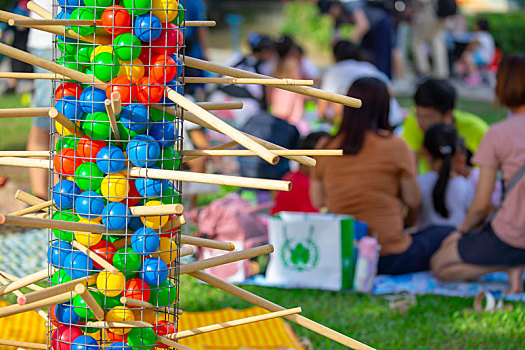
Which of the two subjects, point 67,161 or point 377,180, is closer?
point 67,161

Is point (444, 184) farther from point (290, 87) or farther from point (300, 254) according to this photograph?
point (290, 87)

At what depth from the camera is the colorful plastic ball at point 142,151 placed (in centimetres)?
218

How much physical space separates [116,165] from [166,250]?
1.00 ft

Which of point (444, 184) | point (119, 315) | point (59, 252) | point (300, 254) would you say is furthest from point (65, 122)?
point (444, 184)

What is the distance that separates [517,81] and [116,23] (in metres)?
2.93

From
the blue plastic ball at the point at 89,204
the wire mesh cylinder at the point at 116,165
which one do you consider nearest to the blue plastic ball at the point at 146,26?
the wire mesh cylinder at the point at 116,165

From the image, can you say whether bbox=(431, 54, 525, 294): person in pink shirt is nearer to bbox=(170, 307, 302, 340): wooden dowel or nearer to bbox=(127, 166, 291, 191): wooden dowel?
bbox=(170, 307, 302, 340): wooden dowel

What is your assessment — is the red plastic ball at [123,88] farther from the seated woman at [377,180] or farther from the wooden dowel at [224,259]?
the seated woman at [377,180]

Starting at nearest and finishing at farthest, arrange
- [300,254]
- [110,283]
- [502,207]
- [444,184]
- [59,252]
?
[110,283] < [59,252] < [502,207] < [300,254] < [444,184]

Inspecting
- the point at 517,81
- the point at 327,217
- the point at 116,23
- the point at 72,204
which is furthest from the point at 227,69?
the point at 517,81

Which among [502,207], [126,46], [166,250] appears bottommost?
[502,207]

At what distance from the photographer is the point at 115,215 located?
7.13 feet

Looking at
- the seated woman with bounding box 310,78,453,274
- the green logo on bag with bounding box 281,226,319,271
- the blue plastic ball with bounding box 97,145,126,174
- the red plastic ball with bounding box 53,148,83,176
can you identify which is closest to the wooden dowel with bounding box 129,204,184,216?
the blue plastic ball with bounding box 97,145,126,174

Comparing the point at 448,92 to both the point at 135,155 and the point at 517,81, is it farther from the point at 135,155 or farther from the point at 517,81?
the point at 135,155
